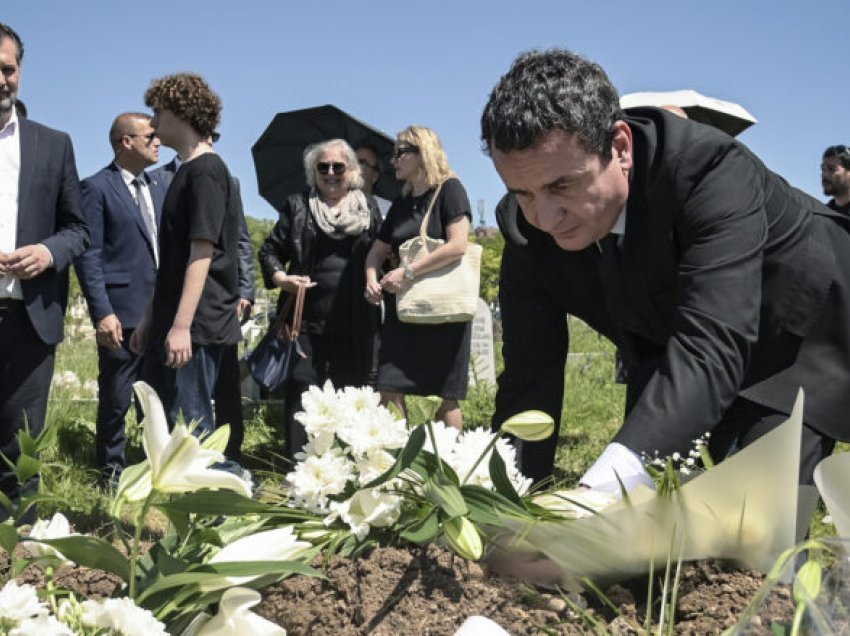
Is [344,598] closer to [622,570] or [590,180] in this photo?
[622,570]

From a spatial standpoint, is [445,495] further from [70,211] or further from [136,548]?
[70,211]

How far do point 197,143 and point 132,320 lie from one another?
3.70 feet

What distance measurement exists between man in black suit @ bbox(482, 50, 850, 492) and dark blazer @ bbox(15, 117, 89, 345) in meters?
1.84

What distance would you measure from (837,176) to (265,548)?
6.34 meters

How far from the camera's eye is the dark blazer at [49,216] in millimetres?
3324

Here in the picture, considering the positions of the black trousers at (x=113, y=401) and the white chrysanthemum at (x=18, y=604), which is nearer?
the white chrysanthemum at (x=18, y=604)

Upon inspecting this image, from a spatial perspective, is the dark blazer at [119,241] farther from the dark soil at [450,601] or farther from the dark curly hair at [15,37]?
the dark soil at [450,601]

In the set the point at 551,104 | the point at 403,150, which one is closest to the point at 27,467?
the point at 551,104

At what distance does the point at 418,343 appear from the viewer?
14.8ft

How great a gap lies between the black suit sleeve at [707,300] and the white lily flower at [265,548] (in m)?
0.61

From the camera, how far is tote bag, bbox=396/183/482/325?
14.4 ft

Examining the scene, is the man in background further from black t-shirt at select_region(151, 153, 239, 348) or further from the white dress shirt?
the white dress shirt

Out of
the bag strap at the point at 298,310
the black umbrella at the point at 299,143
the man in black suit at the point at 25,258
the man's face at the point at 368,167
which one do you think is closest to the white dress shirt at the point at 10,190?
the man in black suit at the point at 25,258

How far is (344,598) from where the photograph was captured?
3.21ft
